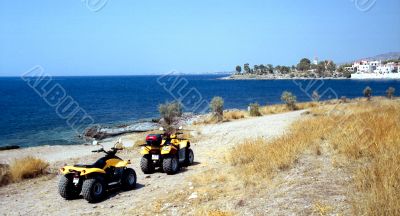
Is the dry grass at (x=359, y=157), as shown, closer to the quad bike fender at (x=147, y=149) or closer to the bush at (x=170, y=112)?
the quad bike fender at (x=147, y=149)

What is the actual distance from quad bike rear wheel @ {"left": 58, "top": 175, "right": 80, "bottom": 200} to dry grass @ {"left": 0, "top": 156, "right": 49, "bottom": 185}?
3.58m

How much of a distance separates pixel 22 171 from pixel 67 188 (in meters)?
3.85

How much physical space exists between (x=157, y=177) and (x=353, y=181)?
19.8ft

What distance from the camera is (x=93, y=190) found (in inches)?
334

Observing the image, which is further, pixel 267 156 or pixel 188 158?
pixel 188 158

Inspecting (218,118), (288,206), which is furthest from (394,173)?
(218,118)

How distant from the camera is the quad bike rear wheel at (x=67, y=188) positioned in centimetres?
879

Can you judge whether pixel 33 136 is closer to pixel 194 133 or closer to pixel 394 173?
pixel 194 133

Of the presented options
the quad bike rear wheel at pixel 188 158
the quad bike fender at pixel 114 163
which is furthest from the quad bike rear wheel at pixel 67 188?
the quad bike rear wheel at pixel 188 158

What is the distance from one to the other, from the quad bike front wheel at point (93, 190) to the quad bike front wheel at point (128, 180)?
897 mm

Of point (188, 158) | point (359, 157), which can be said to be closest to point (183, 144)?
point (188, 158)

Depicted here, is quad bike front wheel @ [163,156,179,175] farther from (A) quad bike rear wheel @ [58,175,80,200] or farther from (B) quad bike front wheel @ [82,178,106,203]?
(A) quad bike rear wheel @ [58,175,80,200]

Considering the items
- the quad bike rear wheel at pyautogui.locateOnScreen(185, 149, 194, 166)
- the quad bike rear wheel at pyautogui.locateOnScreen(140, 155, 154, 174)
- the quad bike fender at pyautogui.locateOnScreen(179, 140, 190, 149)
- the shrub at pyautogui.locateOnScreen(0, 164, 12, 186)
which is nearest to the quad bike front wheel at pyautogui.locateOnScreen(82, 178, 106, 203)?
the quad bike rear wheel at pyautogui.locateOnScreen(140, 155, 154, 174)

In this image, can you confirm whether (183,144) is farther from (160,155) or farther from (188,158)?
(160,155)
